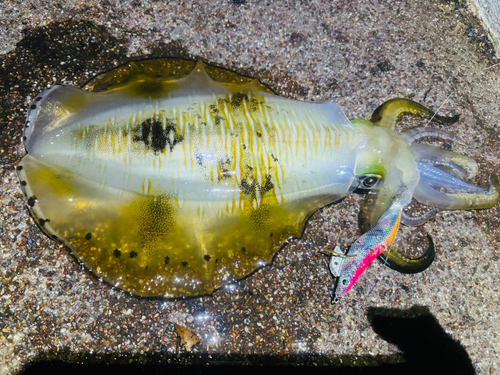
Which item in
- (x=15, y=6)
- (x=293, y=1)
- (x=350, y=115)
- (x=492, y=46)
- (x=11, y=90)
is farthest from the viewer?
(x=492, y=46)

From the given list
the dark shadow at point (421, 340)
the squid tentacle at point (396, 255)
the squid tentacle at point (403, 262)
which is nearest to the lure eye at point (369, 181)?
the squid tentacle at point (396, 255)

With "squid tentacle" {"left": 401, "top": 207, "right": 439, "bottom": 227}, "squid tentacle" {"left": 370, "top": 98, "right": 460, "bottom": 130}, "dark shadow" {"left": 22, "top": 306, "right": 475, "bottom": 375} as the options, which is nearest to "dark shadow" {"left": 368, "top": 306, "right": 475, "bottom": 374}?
"dark shadow" {"left": 22, "top": 306, "right": 475, "bottom": 375}

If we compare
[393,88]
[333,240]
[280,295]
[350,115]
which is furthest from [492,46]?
[280,295]

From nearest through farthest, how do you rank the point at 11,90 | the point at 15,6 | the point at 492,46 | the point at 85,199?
the point at 85,199
the point at 11,90
the point at 15,6
the point at 492,46

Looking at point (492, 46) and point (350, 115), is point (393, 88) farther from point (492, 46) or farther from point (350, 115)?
point (492, 46)

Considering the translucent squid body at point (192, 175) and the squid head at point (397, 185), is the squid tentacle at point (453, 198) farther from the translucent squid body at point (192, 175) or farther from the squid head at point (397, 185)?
the translucent squid body at point (192, 175)

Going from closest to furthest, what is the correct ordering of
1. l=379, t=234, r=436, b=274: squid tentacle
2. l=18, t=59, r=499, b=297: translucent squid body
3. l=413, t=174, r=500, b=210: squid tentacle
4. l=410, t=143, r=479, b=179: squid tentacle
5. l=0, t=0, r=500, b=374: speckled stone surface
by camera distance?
l=18, t=59, r=499, b=297: translucent squid body < l=0, t=0, r=500, b=374: speckled stone surface < l=379, t=234, r=436, b=274: squid tentacle < l=413, t=174, r=500, b=210: squid tentacle < l=410, t=143, r=479, b=179: squid tentacle

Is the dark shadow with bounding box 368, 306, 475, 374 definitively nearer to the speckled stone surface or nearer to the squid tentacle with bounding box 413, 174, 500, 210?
the speckled stone surface
